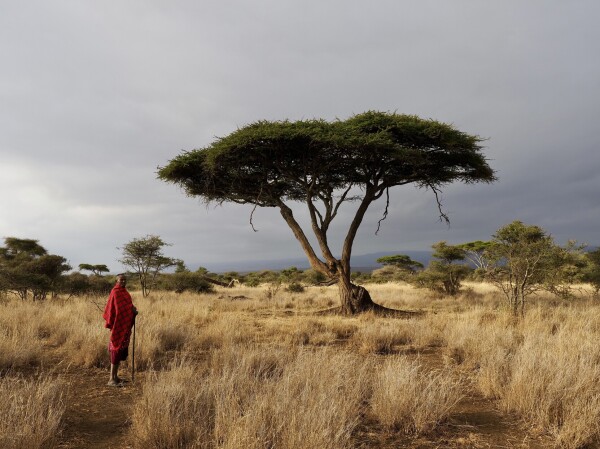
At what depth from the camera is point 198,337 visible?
31.6 ft

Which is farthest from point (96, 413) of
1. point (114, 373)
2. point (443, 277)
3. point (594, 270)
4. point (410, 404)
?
point (594, 270)

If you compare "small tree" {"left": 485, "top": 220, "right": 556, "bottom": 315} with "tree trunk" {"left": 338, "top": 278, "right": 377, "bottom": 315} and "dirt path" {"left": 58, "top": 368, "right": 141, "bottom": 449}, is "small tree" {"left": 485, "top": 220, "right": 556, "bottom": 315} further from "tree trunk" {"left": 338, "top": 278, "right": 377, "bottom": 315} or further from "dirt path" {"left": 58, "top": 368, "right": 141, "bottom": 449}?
"dirt path" {"left": 58, "top": 368, "right": 141, "bottom": 449}

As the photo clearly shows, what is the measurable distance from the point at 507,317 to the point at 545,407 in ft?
25.8

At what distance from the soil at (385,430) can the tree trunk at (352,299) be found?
394 inches

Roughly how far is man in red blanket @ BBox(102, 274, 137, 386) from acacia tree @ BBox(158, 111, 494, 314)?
8.69m

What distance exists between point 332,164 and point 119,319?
1050cm

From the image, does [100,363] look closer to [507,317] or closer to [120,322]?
[120,322]

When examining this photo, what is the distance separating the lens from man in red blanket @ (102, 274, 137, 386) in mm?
6406

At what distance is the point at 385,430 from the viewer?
433 centimetres

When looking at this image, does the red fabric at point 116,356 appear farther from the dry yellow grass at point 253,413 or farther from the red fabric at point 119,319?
the dry yellow grass at point 253,413

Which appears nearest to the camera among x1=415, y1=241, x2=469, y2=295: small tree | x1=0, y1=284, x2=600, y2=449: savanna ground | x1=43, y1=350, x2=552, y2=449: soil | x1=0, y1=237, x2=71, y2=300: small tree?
x1=0, y1=284, x2=600, y2=449: savanna ground

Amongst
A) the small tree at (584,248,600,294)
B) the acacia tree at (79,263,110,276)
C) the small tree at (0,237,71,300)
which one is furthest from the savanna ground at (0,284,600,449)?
the acacia tree at (79,263,110,276)

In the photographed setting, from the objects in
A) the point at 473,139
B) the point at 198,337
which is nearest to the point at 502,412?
the point at 198,337

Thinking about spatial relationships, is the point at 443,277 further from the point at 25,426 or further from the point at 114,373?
the point at 25,426
